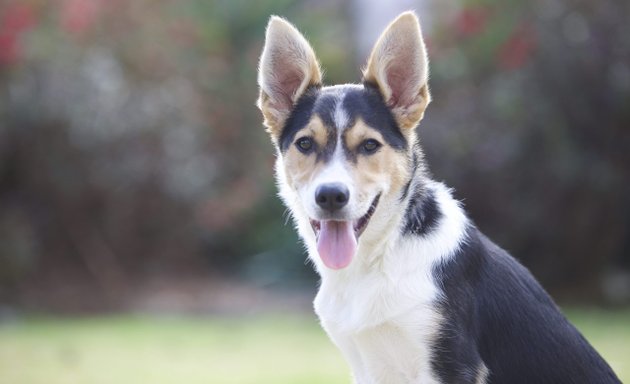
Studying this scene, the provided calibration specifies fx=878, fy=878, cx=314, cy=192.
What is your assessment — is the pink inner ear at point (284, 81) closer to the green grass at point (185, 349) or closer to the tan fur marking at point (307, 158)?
the tan fur marking at point (307, 158)

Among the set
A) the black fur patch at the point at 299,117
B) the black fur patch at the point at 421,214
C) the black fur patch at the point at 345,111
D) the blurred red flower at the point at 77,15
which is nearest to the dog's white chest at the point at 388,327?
the black fur patch at the point at 421,214

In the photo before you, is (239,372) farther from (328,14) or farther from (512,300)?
(328,14)

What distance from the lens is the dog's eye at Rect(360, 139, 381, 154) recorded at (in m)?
4.32

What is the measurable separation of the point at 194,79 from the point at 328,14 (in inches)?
137

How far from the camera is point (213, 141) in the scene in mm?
12219

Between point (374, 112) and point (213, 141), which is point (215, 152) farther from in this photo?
point (374, 112)

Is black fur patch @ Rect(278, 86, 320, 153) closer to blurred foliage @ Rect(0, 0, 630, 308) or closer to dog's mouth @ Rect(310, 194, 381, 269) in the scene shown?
dog's mouth @ Rect(310, 194, 381, 269)

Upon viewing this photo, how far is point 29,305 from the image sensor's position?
35.5 feet

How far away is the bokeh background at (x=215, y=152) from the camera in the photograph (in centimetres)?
1042

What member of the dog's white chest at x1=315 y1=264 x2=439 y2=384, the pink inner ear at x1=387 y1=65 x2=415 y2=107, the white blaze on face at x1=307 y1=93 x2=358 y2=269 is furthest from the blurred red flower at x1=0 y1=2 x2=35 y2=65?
the dog's white chest at x1=315 y1=264 x2=439 y2=384

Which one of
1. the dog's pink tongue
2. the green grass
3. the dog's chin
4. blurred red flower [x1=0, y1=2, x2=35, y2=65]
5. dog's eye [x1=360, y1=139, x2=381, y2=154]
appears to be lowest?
the green grass

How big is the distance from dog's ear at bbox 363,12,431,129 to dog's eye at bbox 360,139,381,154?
0.23 metres

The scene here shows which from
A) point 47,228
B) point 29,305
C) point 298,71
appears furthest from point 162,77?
point 298,71

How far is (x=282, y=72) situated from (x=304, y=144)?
0.50 meters
